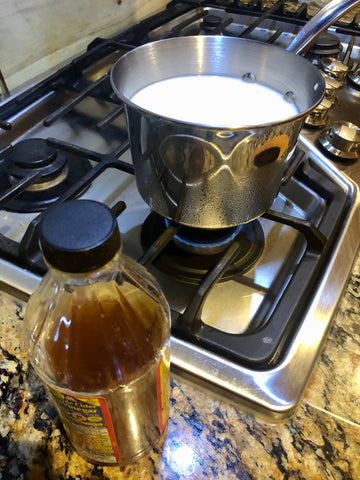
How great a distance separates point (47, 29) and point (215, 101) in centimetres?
49

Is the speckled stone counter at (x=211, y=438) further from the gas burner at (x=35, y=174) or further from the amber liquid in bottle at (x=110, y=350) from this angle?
the gas burner at (x=35, y=174)

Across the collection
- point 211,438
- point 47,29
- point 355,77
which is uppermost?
point 47,29

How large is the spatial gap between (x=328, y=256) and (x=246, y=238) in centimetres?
11

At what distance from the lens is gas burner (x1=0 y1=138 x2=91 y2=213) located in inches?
24.1

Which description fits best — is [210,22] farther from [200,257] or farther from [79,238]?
[79,238]

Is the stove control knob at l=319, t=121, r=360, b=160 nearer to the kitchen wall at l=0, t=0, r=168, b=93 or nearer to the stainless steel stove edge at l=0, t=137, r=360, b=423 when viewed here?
the stainless steel stove edge at l=0, t=137, r=360, b=423

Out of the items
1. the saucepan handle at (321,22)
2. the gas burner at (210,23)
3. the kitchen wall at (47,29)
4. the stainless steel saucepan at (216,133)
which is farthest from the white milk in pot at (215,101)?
the gas burner at (210,23)

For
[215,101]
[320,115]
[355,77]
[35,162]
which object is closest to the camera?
[215,101]

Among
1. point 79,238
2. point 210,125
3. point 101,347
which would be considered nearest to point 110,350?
point 101,347

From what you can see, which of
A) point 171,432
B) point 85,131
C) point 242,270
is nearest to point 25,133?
point 85,131

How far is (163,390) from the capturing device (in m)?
0.36

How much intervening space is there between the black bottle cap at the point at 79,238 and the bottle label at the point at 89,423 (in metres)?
0.12

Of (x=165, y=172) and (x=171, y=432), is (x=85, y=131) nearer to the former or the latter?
(x=165, y=172)

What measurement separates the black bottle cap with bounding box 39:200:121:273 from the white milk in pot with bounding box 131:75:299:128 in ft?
0.81
